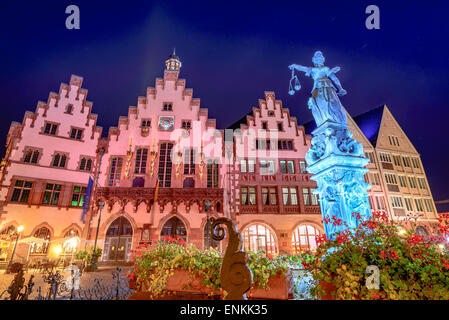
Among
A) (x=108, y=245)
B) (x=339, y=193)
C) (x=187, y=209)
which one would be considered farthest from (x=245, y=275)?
(x=108, y=245)

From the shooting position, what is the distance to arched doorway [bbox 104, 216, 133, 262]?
2006cm

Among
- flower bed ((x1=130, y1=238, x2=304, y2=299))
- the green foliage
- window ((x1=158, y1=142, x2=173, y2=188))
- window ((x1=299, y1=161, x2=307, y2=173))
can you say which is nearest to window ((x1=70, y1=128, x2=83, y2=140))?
window ((x1=158, y1=142, x2=173, y2=188))

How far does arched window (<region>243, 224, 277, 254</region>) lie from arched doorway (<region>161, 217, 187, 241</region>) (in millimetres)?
5754

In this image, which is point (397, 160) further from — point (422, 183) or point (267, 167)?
point (267, 167)

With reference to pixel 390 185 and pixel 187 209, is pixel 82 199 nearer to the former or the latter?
pixel 187 209

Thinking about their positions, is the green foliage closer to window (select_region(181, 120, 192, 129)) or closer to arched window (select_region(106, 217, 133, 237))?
arched window (select_region(106, 217, 133, 237))

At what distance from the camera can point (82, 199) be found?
72.4ft

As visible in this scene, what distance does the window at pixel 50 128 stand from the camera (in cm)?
2252

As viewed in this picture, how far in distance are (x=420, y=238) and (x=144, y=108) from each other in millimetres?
25711


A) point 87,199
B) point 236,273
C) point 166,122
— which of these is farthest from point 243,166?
point 236,273

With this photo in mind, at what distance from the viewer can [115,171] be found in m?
22.7

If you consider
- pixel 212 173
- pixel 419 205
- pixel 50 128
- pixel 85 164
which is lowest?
pixel 419 205

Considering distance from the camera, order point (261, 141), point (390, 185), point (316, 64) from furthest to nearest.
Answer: point (390, 185) < point (261, 141) < point (316, 64)

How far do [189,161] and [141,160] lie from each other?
4.89 meters
